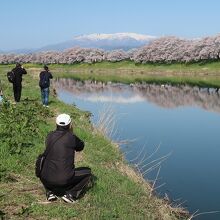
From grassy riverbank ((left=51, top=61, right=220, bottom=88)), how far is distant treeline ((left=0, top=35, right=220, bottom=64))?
8.83ft

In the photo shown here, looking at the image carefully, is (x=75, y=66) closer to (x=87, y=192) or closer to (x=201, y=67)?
(x=201, y=67)

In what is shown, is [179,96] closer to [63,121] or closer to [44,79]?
[44,79]

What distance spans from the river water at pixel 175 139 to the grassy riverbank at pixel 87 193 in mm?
2184

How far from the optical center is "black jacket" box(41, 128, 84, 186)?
33.4 ft

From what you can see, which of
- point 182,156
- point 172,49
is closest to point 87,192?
point 182,156

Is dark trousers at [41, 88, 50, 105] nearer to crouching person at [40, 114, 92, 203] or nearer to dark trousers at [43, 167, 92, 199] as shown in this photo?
dark trousers at [43, 167, 92, 199]

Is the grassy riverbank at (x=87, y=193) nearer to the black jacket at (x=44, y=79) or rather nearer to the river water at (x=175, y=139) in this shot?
the river water at (x=175, y=139)

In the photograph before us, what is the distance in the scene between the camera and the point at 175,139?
27.9 meters

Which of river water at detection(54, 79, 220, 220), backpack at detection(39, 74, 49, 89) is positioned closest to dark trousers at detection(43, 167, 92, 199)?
river water at detection(54, 79, 220, 220)

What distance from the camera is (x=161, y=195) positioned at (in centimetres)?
1617

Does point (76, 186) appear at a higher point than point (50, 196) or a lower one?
higher

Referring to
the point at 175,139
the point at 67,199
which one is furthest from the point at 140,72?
the point at 67,199

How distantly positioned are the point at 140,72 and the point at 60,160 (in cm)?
10691

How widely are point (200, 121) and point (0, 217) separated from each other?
28217 mm
